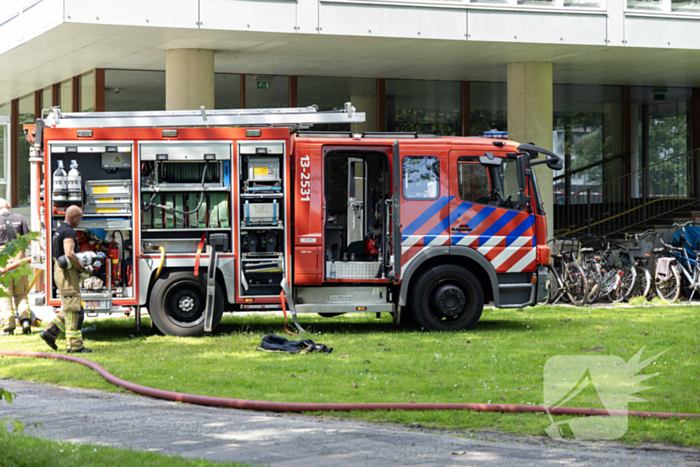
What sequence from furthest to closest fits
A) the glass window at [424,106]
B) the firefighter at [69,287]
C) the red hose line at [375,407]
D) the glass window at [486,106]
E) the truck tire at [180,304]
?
1. the glass window at [486,106]
2. the glass window at [424,106]
3. the truck tire at [180,304]
4. the firefighter at [69,287]
5. the red hose line at [375,407]

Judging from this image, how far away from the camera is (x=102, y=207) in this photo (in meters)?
10.8

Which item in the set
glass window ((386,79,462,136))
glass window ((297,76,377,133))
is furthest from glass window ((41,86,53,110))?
glass window ((386,79,462,136))

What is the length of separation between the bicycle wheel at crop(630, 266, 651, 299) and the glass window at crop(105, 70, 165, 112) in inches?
419

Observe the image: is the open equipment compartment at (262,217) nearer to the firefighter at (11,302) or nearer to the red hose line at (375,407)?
the firefighter at (11,302)

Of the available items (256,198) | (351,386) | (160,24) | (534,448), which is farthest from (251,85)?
(534,448)

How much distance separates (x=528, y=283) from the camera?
1141 centimetres

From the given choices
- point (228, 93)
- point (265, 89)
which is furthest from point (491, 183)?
point (228, 93)

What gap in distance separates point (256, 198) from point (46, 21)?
5.78 metres

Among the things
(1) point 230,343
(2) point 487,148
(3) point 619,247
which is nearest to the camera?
(1) point 230,343

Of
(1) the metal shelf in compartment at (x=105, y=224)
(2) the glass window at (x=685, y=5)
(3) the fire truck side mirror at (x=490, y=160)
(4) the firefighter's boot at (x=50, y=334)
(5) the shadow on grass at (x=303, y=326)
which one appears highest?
(2) the glass window at (x=685, y=5)

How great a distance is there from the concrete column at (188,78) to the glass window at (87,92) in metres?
2.86

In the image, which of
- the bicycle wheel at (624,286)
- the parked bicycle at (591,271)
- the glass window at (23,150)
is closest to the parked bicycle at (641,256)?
the bicycle wheel at (624,286)

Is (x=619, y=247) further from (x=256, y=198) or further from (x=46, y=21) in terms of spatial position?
(x=46, y=21)

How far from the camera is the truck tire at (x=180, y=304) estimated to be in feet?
35.7
